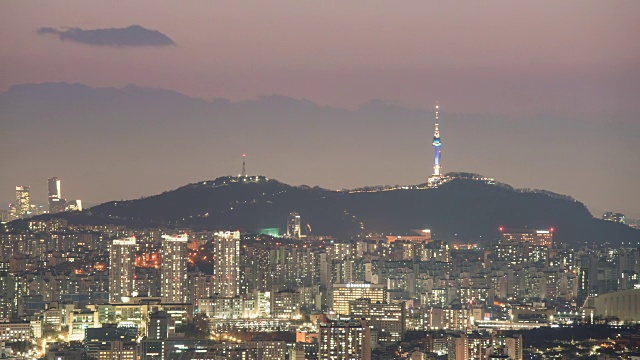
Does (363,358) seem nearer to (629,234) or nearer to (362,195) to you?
(629,234)

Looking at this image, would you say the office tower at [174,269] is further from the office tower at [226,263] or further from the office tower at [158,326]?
the office tower at [158,326]

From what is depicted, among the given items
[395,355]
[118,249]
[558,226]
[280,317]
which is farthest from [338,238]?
[395,355]

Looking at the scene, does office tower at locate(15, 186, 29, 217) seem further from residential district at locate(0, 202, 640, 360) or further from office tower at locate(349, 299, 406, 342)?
office tower at locate(349, 299, 406, 342)

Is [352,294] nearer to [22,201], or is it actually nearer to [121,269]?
[121,269]

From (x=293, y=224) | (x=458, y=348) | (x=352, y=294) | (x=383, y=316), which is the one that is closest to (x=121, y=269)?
(x=352, y=294)

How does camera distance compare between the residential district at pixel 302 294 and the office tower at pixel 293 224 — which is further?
the office tower at pixel 293 224

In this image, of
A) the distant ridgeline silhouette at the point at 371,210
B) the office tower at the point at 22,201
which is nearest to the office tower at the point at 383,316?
the office tower at the point at 22,201
